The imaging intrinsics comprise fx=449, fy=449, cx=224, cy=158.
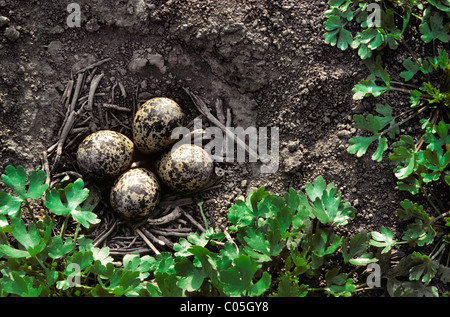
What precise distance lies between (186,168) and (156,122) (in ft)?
0.96

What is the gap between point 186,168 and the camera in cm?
239

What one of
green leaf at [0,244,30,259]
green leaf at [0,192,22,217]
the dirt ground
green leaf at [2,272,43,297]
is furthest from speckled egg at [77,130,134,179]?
green leaf at [2,272,43,297]

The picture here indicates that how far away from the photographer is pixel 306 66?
97.7 inches

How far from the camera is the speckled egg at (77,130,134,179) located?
2361 millimetres

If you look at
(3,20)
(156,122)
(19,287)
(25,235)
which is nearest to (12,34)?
(3,20)

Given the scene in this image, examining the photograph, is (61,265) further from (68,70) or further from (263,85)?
(263,85)

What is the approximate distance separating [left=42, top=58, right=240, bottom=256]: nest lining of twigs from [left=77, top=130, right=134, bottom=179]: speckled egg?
0.12 m

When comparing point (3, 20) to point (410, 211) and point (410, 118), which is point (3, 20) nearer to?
point (410, 118)

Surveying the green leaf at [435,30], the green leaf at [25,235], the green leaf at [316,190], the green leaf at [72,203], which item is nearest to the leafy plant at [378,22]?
the green leaf at [435,30]

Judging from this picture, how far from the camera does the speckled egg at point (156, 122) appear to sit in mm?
2404

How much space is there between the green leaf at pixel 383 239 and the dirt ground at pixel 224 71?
130mm

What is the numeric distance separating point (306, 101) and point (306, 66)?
0.20 m
